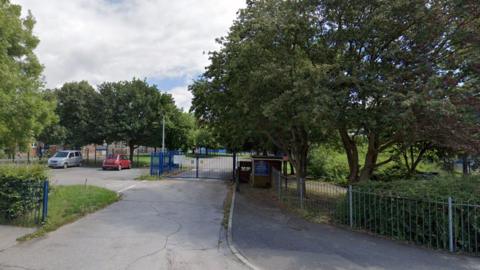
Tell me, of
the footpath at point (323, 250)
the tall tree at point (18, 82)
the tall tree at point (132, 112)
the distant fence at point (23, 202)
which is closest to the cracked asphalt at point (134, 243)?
the footpath at point (323, 250)

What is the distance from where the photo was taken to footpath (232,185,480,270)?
5.46 metres

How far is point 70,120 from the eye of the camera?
1332 inches

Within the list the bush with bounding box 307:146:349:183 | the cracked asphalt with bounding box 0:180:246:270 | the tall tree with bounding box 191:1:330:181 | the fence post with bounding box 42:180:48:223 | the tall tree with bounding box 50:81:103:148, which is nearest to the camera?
the cracked asphalt with bounding box 0:180:246:270

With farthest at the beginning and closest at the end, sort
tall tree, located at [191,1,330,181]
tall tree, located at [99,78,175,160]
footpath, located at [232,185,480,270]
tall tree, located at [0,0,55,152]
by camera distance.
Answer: tall tree, located at [99,78,175,160]
tall tree, located at [191,1,330,181]
tall tree, located at [0,0,55,152]
footpath, located at [232,185,480,270]

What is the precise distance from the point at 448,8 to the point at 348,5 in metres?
2.48

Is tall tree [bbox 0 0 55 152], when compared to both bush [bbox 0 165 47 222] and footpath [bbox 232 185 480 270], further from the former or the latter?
footpath [bbox 232 185 480 270]

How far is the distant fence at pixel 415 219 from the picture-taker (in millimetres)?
6301

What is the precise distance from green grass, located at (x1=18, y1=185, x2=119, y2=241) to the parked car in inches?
692

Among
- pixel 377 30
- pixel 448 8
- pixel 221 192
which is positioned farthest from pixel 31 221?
pixel 448 8

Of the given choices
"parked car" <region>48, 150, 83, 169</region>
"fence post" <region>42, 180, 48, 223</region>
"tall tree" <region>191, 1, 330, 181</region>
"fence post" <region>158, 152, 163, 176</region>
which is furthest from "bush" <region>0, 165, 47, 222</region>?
"parked car" <region>48, 150, 83, 169</region>

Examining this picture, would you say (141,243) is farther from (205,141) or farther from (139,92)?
(205,141)

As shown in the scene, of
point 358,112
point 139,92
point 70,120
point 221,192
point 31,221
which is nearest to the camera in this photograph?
point 31,221

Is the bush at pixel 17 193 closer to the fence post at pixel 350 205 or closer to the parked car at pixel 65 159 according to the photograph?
the fence post at pixel 350 205

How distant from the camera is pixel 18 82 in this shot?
7.64m
